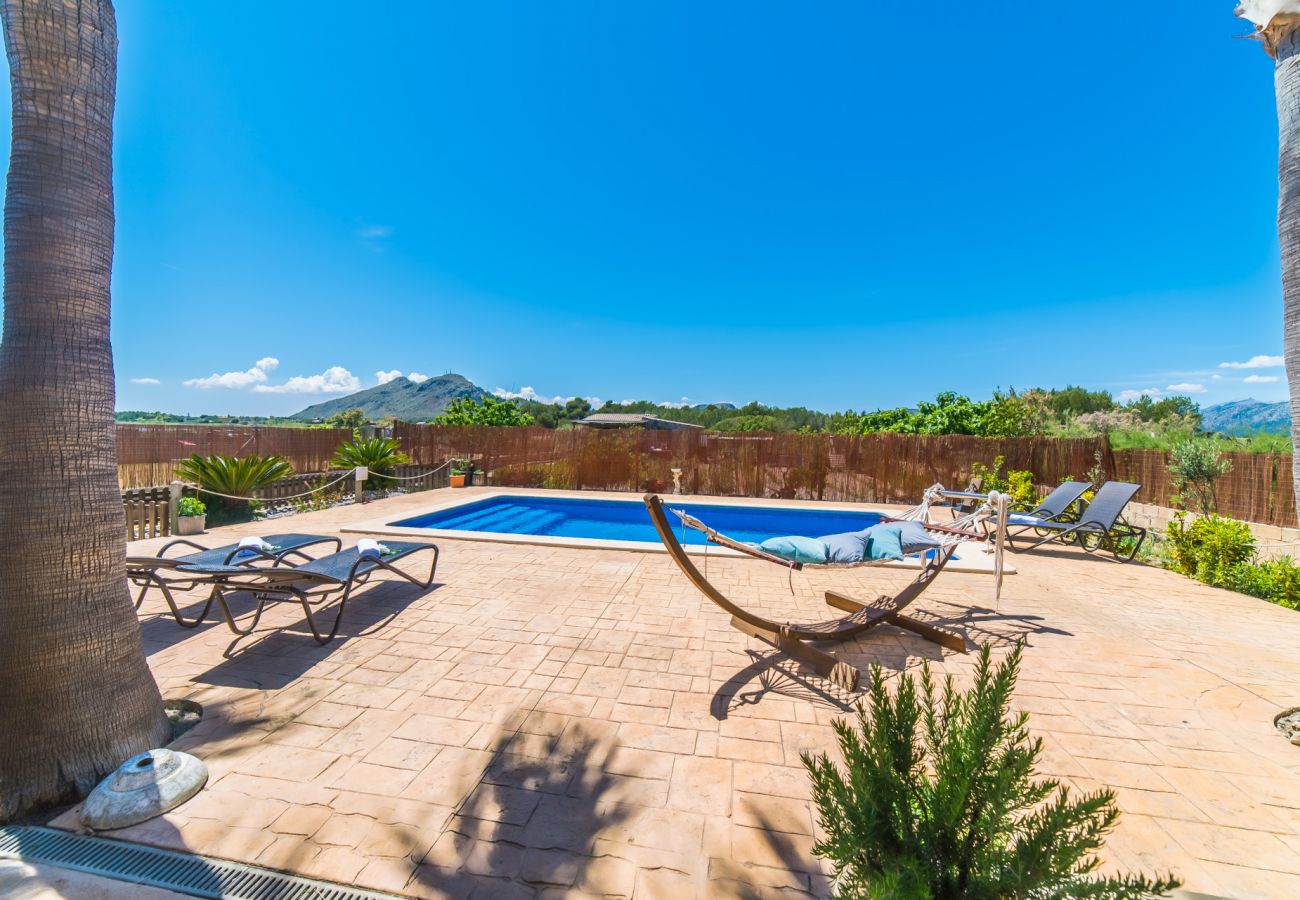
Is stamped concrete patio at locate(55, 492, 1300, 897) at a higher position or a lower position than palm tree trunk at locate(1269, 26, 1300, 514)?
lower

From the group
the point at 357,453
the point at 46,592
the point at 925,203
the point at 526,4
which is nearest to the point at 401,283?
the point at 357,453

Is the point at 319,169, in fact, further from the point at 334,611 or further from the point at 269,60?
the point at 334,611

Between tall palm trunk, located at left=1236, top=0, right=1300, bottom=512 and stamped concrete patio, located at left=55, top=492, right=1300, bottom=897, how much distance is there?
4.84 ft

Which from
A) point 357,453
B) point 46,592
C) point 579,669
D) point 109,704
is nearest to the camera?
point 46,592

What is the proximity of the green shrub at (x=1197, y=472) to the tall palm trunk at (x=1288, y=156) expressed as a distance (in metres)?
9.20

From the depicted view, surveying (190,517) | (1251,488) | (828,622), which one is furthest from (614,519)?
(1251,488)

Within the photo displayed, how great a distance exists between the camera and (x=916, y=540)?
3938 mm

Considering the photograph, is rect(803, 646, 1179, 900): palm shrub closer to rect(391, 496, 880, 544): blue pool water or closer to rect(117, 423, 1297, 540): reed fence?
rect(391, 496, 880, 544): blue pool water

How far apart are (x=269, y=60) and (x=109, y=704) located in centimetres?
1136

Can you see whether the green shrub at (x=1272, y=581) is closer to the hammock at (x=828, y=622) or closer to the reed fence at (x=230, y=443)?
the hammock at (x=828, y=622)

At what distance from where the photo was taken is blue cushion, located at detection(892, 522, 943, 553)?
388 cm

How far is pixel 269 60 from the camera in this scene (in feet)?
28.9

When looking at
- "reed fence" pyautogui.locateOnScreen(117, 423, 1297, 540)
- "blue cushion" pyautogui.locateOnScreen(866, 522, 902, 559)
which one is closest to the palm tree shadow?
"blue cushion" pyautogui.locateOnScreen(866, 522, 902, 559)

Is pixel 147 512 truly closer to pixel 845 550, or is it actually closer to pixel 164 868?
pixel 164 868
